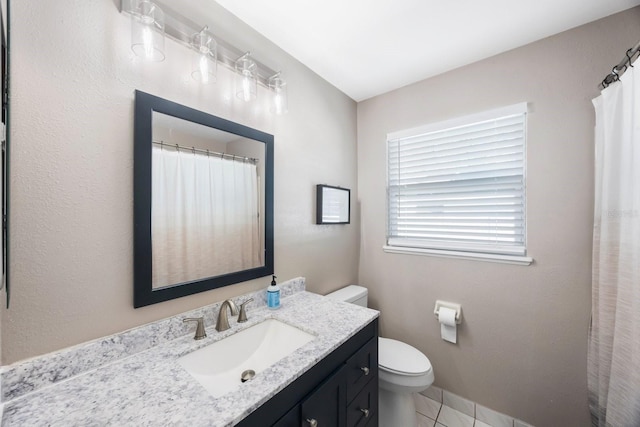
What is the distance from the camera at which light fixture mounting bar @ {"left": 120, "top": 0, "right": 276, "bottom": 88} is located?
1.02m

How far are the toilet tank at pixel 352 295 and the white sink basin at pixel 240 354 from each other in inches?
26.7

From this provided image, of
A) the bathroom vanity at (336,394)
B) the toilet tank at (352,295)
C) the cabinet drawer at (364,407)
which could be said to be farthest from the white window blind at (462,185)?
the cabinet drawer at (364,407)

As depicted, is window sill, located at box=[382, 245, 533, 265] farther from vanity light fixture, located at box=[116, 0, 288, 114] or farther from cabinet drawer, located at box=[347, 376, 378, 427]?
vanity light fixture, located at box=[116, 0, 288, 114]

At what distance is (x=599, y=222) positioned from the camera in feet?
4.10

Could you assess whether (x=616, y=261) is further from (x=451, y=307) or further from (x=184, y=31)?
(x=184, y=31)

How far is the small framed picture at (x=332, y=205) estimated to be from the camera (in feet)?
5.82

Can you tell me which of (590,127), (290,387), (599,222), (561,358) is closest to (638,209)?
(599,222)

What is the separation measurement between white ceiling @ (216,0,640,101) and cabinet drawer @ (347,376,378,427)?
1.93 meters

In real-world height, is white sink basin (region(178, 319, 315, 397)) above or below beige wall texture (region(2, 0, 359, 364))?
below

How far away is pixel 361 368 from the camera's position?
1.19 m

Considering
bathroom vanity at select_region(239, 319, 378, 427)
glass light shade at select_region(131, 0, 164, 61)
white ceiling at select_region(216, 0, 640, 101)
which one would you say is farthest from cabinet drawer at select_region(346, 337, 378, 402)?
white ceiling at select_region(216, 0, 640, 101)

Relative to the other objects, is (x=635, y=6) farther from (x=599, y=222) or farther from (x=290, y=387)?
(x=290, y=387)

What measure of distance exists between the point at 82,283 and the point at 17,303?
143 millimetres

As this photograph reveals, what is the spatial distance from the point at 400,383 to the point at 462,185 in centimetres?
135
